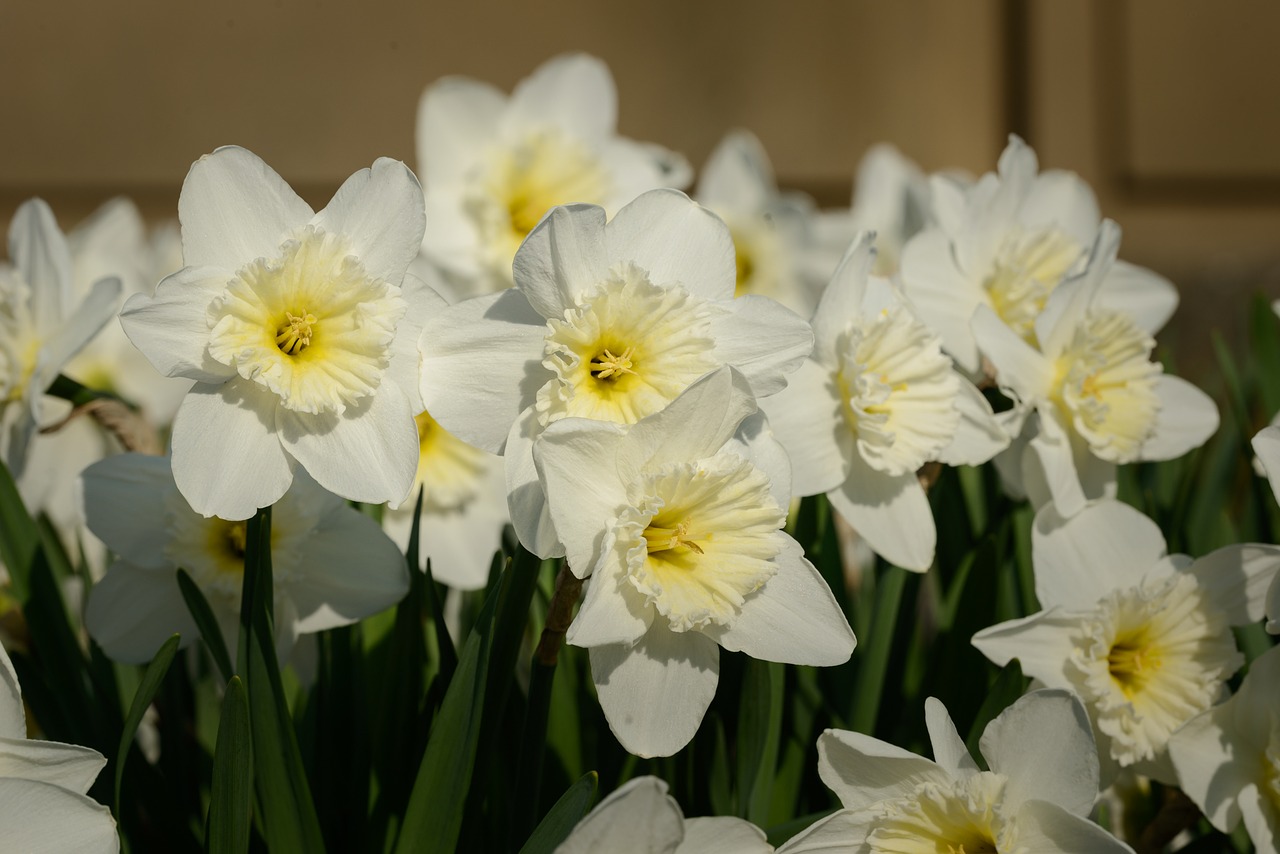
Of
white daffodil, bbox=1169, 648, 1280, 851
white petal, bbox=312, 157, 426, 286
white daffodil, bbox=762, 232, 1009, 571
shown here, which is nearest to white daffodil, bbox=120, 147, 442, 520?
white petal, bbox=312, 157, 426, 286

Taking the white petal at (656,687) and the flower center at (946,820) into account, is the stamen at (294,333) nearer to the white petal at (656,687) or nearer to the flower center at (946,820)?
the white petal at (656,687)

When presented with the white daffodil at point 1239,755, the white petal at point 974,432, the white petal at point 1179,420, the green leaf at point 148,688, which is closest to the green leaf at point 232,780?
the green leaf at point 148,688

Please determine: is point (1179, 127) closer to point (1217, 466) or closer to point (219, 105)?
point (1217, 466)

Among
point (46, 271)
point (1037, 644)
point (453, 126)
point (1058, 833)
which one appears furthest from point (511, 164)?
point (1058, 833)

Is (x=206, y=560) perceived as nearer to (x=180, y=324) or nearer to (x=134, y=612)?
(x=134, y=612)

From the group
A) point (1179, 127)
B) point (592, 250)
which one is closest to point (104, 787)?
point (592, 250)

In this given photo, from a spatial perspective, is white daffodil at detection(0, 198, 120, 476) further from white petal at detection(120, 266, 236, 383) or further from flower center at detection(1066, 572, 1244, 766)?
flower center at detection(1066, 572, 1244, 766)
